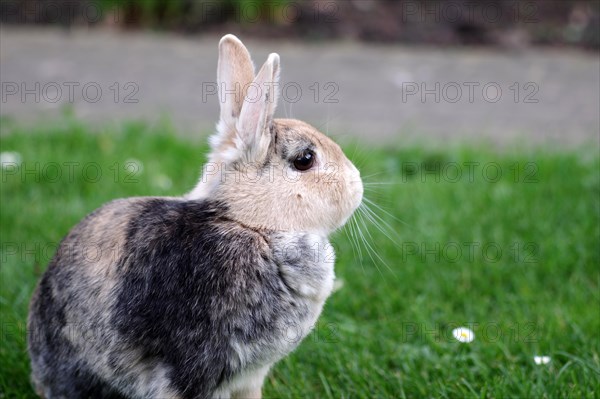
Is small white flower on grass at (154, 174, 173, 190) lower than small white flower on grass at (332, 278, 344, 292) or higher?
higher

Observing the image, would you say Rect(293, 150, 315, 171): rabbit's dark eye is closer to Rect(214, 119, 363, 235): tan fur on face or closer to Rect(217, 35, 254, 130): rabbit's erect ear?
Rect(214, 119, 363, 235): tan fur on face

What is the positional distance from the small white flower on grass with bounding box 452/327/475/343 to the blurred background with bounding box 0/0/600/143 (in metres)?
2.21

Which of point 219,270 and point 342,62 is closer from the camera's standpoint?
point 219,270

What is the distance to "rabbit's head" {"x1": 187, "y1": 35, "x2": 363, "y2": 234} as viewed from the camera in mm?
2533

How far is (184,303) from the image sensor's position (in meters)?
2.47

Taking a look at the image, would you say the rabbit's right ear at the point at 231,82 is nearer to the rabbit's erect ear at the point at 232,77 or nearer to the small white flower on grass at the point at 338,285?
the rabbit's erect ear at the point at 232,77

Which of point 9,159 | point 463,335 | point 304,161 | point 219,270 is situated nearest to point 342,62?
point 9,159

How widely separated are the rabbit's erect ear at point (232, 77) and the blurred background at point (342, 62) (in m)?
2.75

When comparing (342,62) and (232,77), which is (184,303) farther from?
(342,62)

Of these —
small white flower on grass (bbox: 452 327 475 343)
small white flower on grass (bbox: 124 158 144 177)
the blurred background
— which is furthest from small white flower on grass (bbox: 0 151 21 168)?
small white flower on grass (bbox: 452 327 475 343)

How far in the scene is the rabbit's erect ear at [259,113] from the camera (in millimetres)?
2494

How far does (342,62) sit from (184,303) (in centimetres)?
446

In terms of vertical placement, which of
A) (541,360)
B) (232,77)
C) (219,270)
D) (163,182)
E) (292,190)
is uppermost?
(232,77)

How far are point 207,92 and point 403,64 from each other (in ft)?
5.36
